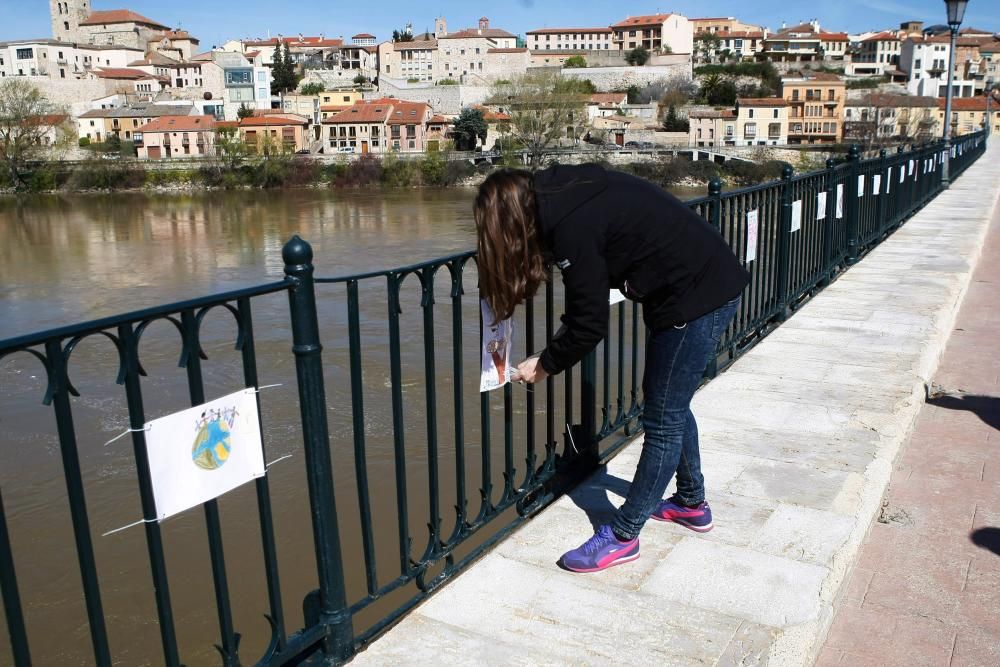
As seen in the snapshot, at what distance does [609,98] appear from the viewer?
292 ft

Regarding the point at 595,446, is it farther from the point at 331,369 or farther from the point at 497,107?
the point at 497,107

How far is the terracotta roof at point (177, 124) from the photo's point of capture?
249 feet

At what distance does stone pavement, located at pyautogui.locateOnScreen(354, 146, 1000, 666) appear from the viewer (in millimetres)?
2602

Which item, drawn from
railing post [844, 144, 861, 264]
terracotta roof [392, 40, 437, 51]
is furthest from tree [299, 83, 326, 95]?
railing post [844, 144, 861, 264]

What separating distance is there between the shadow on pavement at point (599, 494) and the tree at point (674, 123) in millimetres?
81083

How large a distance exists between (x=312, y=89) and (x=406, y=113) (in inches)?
960

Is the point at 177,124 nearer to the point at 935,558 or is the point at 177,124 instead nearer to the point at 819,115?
the point at 819,115

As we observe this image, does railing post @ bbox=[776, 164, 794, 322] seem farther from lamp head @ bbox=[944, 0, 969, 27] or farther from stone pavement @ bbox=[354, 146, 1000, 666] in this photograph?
lamp head @ bbox=[944, 0, 969, 27]

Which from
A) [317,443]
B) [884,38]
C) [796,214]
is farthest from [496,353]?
[884,38]

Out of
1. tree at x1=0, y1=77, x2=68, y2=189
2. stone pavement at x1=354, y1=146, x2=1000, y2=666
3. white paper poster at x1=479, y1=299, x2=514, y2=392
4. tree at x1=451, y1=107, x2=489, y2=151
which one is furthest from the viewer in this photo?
tree at x1=451, y1=107, x2=489, y2=151

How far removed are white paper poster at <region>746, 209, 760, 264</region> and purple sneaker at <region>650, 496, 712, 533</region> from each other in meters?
2.54

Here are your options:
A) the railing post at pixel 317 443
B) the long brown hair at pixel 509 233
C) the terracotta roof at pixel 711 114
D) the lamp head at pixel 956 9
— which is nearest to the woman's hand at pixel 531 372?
the long brown hair at pixel 509 233

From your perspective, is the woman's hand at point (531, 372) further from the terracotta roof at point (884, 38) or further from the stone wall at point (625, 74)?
the terracotta roof at point (884, 38)

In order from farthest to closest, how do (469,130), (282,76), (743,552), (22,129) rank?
(282,76), (469,130), (22,129), (743,552)
